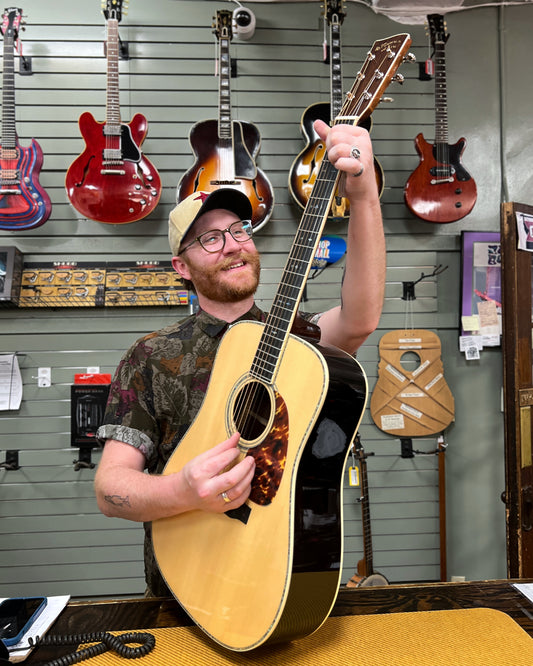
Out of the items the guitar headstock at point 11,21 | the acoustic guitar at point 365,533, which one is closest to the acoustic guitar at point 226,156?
the guitar headstock at point 11,21

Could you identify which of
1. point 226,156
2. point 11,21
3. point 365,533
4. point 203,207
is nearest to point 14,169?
point 11,21

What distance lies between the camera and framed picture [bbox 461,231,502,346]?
10.5ft

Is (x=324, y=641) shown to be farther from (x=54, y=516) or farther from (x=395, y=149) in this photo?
(x=395, y=149)

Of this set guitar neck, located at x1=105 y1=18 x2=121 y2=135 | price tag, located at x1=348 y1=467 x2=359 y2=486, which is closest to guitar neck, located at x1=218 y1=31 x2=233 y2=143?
guitar neck, located at x1=105 y1=18 x2=121 y2=135

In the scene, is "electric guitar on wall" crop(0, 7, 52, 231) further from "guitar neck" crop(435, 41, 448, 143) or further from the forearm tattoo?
"guitar neck" crop(435, 41, 448, 143)

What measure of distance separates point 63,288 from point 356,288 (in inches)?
91.0

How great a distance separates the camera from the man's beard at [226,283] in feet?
4.42

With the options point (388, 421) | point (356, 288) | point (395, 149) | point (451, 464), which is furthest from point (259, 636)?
point (395, 149)

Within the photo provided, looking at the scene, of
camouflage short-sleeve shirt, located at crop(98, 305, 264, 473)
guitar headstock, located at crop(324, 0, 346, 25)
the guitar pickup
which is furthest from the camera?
guitar headstock, located at crop(324, 0, 346, 25)

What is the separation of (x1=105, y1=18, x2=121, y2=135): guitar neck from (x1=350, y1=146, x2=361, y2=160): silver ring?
226 centimetres

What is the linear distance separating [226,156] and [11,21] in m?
1.48

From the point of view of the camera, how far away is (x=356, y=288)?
1199 mm

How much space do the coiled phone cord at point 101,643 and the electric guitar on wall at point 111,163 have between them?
2.32 meters

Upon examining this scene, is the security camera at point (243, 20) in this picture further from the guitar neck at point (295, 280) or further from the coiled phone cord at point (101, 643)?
the coiled phone cord at point (101, 643)
